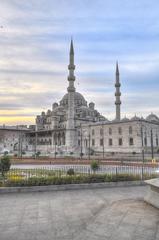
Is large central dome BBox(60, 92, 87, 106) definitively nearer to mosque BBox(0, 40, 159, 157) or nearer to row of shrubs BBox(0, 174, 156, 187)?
mosque BBox(0, 40, 159, 157)

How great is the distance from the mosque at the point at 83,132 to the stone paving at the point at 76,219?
38.8m

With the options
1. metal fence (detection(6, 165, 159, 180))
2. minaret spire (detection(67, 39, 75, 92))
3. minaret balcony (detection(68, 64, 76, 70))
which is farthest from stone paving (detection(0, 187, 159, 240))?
minaret balcony (detection(68, 64, 76, 70))

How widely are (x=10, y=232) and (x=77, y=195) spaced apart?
14.3 feet

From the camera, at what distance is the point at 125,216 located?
6.37m

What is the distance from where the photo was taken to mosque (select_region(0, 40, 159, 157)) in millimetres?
58875

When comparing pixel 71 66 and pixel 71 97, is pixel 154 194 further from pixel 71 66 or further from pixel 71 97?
pixel 71 97

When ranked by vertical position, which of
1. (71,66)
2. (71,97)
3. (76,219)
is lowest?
(76,219)

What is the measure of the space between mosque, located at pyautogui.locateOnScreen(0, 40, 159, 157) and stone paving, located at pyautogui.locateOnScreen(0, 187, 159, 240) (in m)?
38.8

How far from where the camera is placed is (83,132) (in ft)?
244

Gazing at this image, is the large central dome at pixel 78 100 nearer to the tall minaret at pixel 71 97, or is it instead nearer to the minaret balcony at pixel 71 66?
the tall minaret at pixel 71 97

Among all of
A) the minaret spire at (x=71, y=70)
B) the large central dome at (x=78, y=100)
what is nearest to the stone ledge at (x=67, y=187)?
the minaret spire at (x=71, y=70)

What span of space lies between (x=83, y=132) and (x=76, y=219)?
6784cm

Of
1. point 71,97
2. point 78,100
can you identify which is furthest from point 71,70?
point 78,100

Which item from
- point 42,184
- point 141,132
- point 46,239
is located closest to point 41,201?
point 42,184
